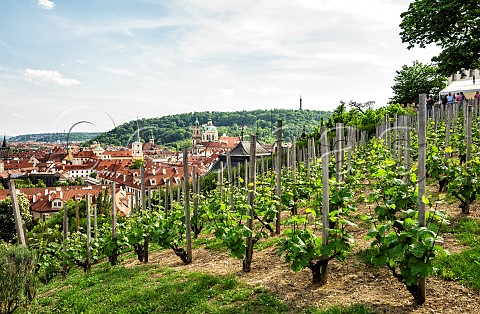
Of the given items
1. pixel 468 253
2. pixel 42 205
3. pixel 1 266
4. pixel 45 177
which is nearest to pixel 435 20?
pixel 468 253

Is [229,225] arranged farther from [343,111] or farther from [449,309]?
[343,111]

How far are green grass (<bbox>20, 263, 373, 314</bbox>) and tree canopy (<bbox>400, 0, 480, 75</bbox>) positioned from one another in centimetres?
1364

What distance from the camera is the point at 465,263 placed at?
5.15m

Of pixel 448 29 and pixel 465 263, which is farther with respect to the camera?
pixel 448 29

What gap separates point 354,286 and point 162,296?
10.1 feet

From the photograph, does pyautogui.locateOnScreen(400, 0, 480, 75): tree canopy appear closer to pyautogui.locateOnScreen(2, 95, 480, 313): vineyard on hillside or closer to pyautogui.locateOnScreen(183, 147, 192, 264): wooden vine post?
pyautogui.locateOnScreen(2, 95, 480, 313): vineyard on hillside

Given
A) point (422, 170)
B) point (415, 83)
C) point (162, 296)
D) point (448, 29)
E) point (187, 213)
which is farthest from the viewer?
point (415, 83)

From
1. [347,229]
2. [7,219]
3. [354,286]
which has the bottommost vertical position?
[7,219]

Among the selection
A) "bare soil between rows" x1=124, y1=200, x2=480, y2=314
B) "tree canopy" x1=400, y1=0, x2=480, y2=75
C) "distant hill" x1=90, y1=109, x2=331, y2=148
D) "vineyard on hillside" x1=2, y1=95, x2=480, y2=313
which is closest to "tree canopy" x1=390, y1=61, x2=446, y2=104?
"tree canopy" x1=400, y1=0, x2=480, y2=75

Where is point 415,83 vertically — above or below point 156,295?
above

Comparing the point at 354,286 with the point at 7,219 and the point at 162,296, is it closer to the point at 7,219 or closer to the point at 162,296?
the point at 162,296

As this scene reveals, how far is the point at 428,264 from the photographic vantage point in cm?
420

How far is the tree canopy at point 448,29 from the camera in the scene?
1474 centimetres

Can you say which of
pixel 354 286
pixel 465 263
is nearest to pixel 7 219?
pixel 354 286
